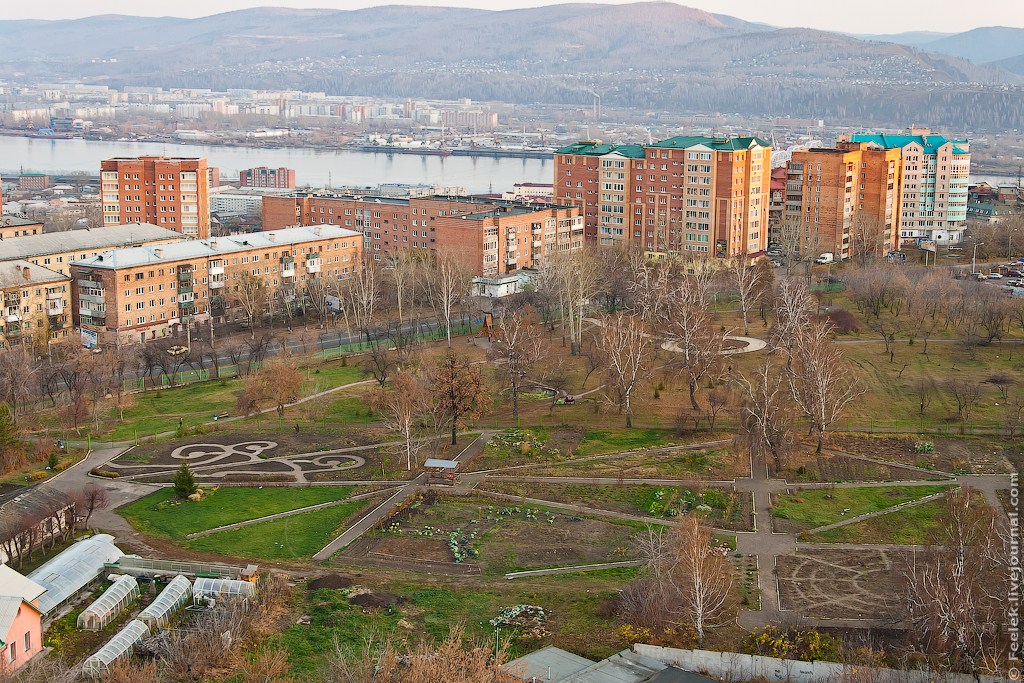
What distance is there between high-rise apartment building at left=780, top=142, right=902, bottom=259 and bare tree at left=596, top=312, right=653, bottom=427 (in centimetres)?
1940

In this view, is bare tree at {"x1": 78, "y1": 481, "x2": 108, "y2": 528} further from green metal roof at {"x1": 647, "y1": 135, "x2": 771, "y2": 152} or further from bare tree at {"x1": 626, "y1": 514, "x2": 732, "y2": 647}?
green metal roof at {"x1": 647, "y1": 135, "x2": 771, "y2": 152}

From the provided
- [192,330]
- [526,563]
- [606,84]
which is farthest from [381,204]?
[606,84]

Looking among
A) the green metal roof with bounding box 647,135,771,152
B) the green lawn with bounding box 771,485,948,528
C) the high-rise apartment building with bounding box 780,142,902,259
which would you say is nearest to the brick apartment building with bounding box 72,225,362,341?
the green metal roof with bounding box 647,135,771,152

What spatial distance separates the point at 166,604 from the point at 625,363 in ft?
38.8

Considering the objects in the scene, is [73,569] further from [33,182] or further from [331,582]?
[33,182]

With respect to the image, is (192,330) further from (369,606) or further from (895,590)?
(895,590)

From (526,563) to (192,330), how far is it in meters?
19.7

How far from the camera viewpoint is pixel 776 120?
5728 inches

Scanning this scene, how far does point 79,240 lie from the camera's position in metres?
36.7

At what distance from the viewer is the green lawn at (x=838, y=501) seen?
694 inches

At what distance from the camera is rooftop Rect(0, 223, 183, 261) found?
114 ft

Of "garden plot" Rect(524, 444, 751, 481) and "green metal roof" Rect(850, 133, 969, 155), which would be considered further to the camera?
"green metal roof" Rect(850, 133, 969, 155)

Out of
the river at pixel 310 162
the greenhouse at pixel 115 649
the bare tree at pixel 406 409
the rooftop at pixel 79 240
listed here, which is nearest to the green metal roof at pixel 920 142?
the rooftop at pixel 79 240

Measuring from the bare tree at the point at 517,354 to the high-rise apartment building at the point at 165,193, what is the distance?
70.8 ft
